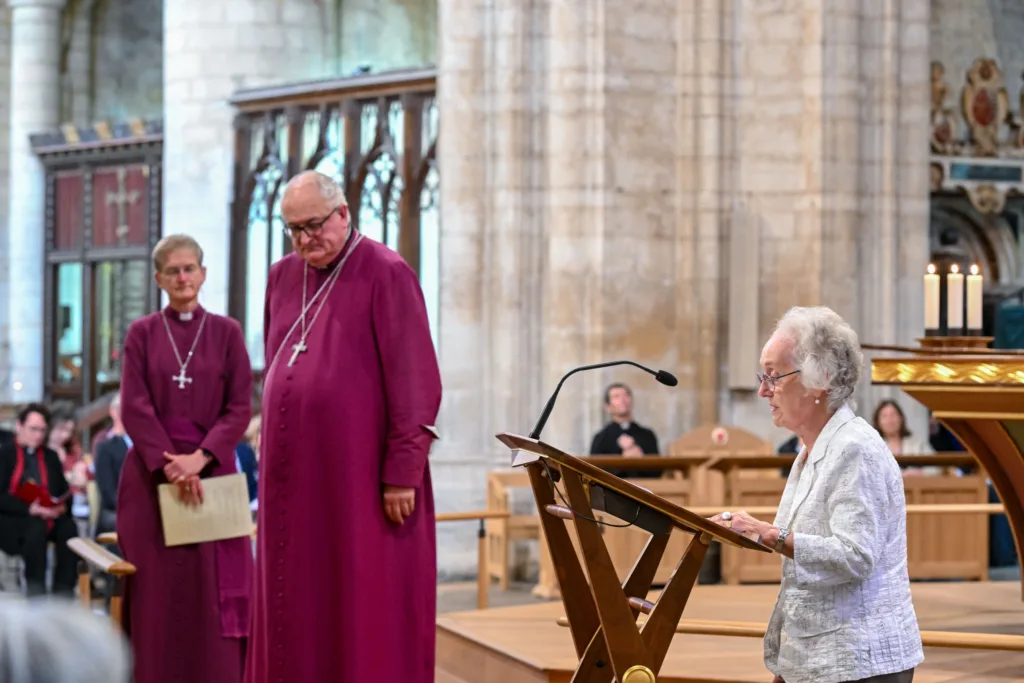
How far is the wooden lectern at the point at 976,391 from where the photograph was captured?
16.3 ft

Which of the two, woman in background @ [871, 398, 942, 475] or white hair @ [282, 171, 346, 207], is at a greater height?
white hair @ [282, 171, 346, 207]

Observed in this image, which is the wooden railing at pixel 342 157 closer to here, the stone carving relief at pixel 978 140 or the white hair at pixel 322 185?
the stone carving relief at pixel 978 140

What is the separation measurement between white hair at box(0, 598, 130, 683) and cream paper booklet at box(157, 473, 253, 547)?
401 cm

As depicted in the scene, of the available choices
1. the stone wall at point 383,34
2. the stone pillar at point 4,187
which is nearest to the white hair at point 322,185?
the stone wall at point 383,34

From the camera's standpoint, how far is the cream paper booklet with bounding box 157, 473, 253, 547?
5.28 metres

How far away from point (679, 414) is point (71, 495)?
13.9 ft

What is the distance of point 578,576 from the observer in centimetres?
381

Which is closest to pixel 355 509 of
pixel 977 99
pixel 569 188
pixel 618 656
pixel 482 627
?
pixel 618 656

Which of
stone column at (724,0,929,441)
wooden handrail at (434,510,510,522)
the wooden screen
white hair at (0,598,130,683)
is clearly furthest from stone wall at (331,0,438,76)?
white hair at (0,598,130,683)

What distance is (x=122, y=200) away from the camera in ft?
52.5

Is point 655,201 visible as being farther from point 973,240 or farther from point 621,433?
point 973,240

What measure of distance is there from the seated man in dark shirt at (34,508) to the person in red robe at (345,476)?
5345mm

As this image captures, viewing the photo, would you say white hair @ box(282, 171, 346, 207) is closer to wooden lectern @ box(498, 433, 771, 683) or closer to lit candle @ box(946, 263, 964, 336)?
wooden lectern @ box(498, 433, 771, 683)

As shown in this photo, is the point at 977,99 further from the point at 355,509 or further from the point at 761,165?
the point at 355,509
